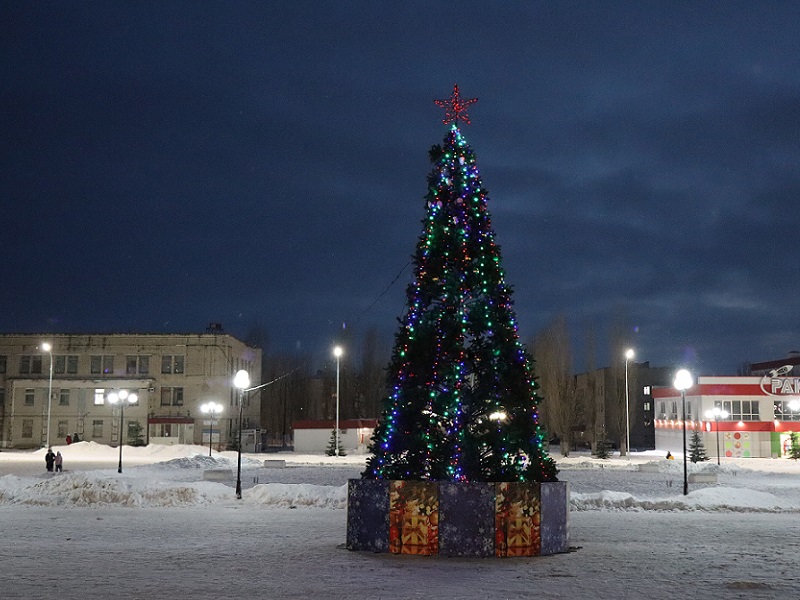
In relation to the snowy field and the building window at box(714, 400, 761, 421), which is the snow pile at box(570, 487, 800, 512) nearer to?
the snowy field

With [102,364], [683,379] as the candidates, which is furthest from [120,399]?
[102,364]

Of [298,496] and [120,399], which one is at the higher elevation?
[120,399]

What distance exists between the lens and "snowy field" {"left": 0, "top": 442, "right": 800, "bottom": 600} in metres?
11.0

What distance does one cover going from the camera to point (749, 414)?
67.8 meters

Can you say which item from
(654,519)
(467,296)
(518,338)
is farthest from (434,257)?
(654,519)

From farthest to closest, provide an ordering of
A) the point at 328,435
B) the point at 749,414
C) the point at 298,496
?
the point at 328,435, the point at 749,414, the point at 298,496

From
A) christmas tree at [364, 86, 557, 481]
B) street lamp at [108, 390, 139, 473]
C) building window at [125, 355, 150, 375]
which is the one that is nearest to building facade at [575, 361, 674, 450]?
street lamp at [108, 390, 139, 473]

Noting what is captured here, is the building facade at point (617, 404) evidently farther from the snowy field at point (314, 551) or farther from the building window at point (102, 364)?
the snowy field at point (314, 551)

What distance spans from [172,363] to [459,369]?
70763 millimetres

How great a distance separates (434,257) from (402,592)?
243 inches

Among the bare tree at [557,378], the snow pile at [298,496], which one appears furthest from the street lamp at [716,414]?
the snow pile at [298,496]

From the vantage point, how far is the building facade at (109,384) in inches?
3159

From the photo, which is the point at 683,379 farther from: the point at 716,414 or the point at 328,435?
the point at 328,435

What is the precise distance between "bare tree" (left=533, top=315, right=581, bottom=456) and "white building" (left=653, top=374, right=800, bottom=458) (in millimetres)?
9335
